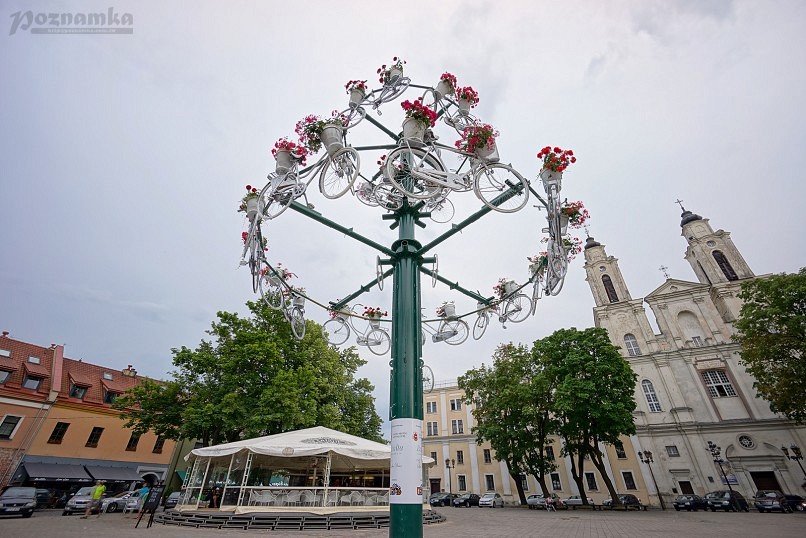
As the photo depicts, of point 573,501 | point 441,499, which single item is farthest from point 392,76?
point 441,499

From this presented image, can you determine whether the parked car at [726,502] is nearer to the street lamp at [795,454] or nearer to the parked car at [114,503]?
the street lamp at [795,454]

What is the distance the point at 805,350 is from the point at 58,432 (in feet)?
149

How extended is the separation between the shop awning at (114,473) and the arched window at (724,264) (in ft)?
171

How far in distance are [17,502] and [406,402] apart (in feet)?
70.8

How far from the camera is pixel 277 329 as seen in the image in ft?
66.0

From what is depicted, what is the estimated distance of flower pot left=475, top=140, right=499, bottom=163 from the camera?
3996mm

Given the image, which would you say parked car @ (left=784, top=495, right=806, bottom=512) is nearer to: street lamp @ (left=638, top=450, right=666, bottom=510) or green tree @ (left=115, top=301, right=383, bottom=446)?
street lamp @ (left=638, top=450, right=666, bottom=510)

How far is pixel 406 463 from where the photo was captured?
12.0 feet

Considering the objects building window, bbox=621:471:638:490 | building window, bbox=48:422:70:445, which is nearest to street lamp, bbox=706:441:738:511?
building window, bbox=621:471:638:490

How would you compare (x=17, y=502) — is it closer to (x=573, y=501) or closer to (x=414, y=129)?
(x=414, y=129)

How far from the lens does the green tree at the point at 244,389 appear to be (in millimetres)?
16906

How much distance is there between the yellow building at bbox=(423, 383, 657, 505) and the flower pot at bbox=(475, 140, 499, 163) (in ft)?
87.6

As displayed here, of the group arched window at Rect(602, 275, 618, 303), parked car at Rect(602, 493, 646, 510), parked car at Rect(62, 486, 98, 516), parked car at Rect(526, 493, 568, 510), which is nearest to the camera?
parked car at Rect(62, 486, 98, 516)

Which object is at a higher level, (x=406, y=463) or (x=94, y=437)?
(x=94, y=437)
